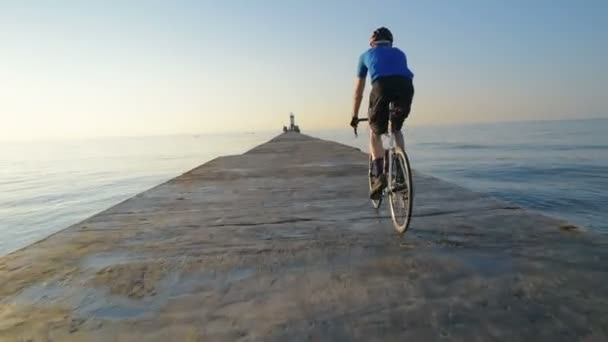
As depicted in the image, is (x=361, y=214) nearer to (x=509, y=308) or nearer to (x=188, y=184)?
(x=509, y=308)

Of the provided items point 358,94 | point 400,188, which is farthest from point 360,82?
point 400,188

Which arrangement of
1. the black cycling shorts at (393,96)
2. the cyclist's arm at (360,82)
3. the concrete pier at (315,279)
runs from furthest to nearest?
the cyclist's arm at (360,82)
the black cycling shorts at (393,96)
the concrete pier at (315,279)

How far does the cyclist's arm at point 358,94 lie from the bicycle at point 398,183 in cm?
56

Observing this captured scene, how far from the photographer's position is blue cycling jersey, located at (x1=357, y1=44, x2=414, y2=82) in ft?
13.6

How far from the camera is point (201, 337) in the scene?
197cm

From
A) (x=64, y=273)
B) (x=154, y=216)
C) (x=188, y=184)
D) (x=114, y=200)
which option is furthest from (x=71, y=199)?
(x=64, y=273)

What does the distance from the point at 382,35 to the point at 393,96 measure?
2.44 feet

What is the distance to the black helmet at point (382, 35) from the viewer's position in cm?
433

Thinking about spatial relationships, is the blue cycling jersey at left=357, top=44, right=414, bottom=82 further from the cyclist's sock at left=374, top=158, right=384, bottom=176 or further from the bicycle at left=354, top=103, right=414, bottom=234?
the cyclist's sock at left=374, top=158, right=384, bottom=176

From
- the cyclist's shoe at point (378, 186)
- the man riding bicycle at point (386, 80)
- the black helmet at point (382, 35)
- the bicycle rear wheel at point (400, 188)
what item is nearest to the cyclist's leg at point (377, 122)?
the man riding bicycle at point (386, 80)

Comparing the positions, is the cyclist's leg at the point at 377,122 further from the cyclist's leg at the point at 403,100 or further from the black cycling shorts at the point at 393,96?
the cyclist's leg at the point at 403,100

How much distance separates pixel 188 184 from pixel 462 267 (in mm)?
6668

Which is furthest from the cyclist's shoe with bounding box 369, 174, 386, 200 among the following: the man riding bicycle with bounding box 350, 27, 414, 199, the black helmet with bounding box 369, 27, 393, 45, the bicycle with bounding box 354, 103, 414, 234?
the black helmet with bounding box 369, 27, 393, 45

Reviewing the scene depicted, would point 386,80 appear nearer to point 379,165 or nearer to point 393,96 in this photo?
point 393,96
